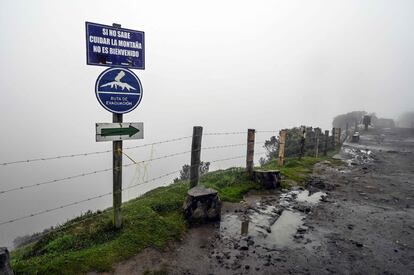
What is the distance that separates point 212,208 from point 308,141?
21.2 meters

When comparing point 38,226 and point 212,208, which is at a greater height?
point 212,208

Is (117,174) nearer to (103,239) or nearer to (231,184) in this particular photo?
(103,239)

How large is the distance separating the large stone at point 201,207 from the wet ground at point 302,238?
0.23 m

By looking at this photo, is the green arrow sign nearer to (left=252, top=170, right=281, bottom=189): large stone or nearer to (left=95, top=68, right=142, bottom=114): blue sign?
(left=95, top=68, right=142, bottom=114): blue sign

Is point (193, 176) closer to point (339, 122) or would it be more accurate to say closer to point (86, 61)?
point (86, 61)

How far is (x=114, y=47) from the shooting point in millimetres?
4574

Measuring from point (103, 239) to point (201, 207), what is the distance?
79.4 inches

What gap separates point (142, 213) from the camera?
18.3 ft

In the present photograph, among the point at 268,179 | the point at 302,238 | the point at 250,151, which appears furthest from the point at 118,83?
the point at 268,179

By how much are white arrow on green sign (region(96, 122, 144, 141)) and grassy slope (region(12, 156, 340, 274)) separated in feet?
5.37

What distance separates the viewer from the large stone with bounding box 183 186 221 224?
571 centimetres

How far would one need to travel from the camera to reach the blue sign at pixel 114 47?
4.33 m

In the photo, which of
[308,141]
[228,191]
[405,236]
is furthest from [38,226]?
[405,236]

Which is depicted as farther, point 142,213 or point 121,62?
point 142,213
